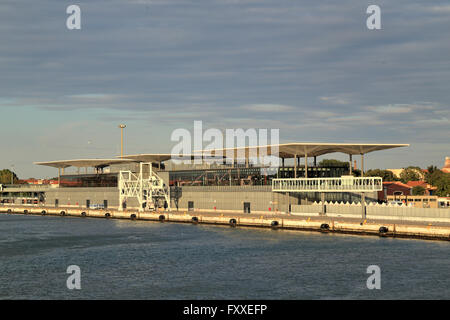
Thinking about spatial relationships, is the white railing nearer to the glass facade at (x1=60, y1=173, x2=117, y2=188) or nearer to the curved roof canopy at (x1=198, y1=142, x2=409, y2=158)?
the curved roof canopy at (x1=198, y1=142, x2=409, y2=158)

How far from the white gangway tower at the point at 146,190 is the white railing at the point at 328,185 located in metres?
33.5

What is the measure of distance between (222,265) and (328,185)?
50.7 meters

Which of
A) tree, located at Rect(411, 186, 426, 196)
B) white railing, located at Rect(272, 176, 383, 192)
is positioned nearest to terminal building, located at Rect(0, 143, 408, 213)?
white railing, located at Rect(272, 176, 383, 192)

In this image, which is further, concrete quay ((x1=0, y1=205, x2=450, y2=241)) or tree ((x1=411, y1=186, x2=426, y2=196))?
tree ((x1=411, y1=186, x2=426, y2=196))

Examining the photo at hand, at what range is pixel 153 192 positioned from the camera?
150m

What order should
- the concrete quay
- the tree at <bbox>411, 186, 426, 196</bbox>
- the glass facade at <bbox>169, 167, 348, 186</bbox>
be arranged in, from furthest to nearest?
the tree at <bbox>411, 186, 426, 196</bbox> → the glass facade at <bbox>169, 167, 348, 186</bbox> → the concrete quay

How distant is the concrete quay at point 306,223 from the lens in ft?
282

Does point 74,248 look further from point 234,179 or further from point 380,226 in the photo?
point 234,179

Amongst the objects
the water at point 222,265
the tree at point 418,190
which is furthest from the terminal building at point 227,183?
the tree at point 418,190

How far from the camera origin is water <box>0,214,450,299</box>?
174ft

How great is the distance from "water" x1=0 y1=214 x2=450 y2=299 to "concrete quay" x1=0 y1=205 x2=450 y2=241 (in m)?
3.40

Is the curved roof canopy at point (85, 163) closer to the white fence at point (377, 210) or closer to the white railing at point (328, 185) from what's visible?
the white railing at point (328, 185)

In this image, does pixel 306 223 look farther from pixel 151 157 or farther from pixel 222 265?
pixel 151 157
